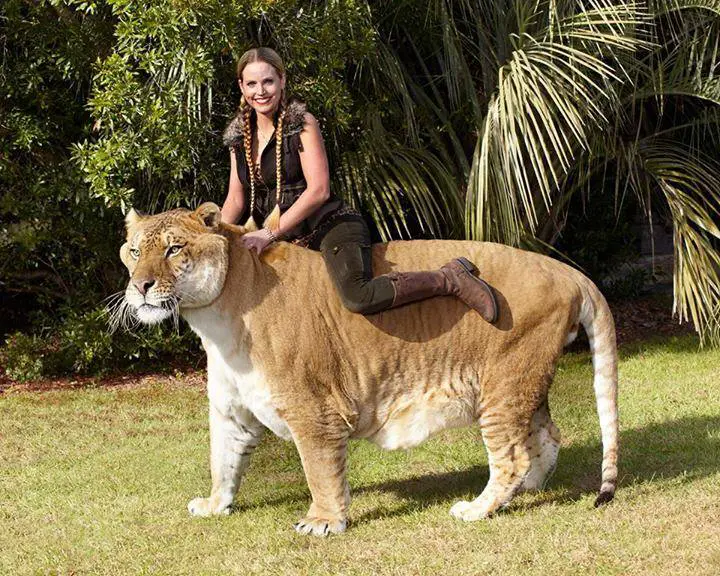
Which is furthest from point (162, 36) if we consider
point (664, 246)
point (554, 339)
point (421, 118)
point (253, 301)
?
point (664, 246)

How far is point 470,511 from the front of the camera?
19.4 feet

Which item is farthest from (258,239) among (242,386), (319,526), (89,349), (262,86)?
(89,349)

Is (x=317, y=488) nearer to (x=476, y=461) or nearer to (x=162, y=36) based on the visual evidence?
(x=476, y=461)

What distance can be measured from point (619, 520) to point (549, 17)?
17.2 ft

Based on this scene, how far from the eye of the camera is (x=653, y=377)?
32.2ft

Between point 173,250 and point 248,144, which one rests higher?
point 248,144

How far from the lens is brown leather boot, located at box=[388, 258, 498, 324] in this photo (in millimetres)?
5840

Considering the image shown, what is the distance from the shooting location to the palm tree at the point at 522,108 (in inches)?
362

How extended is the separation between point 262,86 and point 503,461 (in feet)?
8.00

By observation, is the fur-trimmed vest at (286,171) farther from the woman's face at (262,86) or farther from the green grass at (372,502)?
the green grass at (372,502)

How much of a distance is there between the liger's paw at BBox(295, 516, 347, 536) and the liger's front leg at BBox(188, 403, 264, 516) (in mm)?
619

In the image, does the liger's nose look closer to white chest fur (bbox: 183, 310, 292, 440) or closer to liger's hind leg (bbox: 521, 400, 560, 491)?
white chest fur (bbox: 183, 310, 292, 440)

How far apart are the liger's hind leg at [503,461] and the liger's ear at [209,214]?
179cm

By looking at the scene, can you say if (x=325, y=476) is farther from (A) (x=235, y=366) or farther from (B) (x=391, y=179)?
(B) (x=391, y=179)
